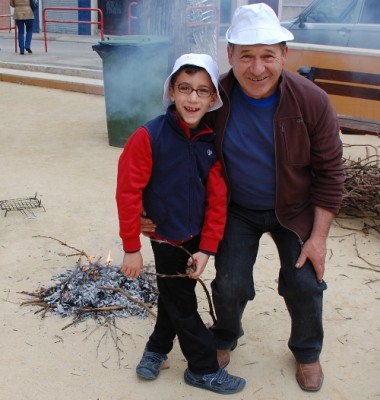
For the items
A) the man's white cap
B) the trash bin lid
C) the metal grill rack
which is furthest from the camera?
the trash bin lid

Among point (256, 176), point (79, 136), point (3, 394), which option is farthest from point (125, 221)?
point (79, 136)

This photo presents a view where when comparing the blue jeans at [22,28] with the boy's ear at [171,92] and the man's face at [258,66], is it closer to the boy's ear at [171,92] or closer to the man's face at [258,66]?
the boy's ear at [171,92]

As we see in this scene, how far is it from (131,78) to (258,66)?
3.99 meters

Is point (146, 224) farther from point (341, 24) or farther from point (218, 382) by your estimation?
point (341, 24)

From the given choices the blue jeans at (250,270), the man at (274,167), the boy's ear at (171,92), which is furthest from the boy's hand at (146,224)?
the boy's ear at (171,92)

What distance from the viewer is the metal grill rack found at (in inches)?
173

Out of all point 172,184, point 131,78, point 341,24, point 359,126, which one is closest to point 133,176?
point 172,184

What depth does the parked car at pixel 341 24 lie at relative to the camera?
27.3 ft

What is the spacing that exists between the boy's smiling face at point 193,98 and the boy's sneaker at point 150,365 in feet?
3.47

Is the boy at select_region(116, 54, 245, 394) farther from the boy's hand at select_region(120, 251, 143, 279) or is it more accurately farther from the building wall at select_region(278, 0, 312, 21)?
the building wall at select_region(278, 0, 312, 21)

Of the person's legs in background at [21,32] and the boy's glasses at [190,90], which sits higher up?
the boy's glasses at [190,90]

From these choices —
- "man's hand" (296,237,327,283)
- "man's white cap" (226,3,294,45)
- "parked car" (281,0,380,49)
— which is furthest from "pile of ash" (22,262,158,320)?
"parked car" (281,0,380,49)

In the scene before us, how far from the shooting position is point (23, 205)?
14.8 ft

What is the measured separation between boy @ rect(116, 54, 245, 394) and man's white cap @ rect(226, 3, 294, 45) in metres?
0.16
